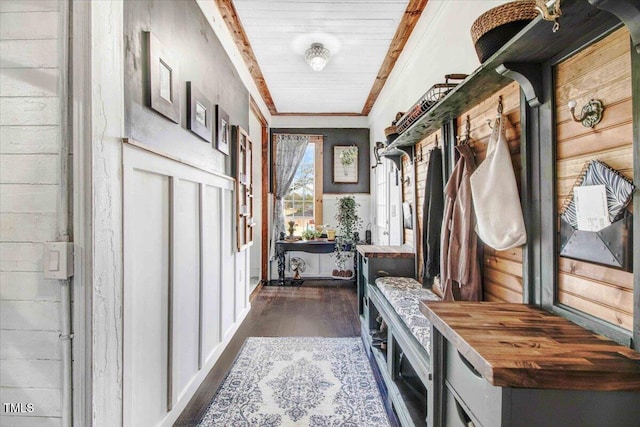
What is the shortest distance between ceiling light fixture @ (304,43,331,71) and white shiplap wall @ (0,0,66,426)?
87.7 inches

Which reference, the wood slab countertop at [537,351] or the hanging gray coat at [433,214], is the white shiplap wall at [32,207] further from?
the hanging gray coat at [433,214]

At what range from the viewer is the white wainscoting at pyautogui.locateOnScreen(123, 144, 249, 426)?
4.57 ft

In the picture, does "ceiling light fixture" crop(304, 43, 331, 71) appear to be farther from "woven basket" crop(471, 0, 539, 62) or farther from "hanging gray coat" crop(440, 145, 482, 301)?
"woven basket" crop(471, 0, 539, 62)

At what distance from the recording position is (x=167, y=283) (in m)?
1.74

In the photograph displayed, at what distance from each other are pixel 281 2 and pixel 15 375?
260cm

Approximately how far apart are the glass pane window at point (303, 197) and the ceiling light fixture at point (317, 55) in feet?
7.60

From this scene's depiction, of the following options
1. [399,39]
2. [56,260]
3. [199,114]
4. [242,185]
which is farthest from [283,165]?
[56,260]

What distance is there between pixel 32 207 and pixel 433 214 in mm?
1993

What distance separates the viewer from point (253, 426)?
5.85ft

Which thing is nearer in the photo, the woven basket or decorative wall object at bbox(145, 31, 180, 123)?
the woven basket

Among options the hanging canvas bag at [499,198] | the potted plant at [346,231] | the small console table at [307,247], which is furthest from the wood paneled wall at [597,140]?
the potted plant at [346,231]

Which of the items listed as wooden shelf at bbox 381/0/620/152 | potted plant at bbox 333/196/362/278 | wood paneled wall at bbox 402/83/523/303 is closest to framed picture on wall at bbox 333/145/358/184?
potted plant at bbox 333/196/362/278

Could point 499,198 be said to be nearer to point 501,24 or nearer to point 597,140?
point 597,140

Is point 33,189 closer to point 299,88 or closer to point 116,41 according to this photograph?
point 116,41
